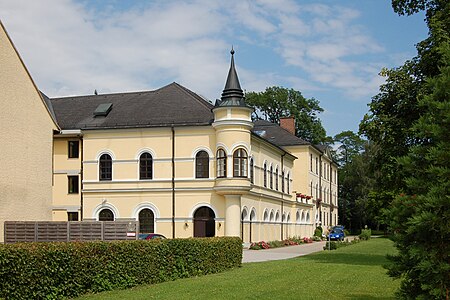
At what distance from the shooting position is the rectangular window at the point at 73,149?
4172cm

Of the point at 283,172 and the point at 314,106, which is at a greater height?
the point at 314,106

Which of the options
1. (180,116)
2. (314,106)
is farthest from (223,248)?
(314,106)

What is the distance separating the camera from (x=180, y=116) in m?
40.2

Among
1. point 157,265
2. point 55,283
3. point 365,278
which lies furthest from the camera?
point 365,278

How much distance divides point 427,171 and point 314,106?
3019 inches

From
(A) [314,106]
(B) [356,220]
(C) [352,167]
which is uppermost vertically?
(A) [314,106]

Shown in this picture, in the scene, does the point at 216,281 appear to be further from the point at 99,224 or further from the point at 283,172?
the point at 283,172

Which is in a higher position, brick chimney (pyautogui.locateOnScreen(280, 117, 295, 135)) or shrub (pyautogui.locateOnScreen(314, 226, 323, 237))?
brick chimney (pyautogui.locateOnScreen(280, 117, 295, 135))

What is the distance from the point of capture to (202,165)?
39219 millimetres

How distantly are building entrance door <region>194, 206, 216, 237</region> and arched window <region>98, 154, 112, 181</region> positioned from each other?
6587mm

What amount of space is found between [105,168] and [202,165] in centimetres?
671

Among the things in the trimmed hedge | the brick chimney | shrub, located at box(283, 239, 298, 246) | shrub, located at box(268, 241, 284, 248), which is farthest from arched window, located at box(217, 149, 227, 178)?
the brick chimney

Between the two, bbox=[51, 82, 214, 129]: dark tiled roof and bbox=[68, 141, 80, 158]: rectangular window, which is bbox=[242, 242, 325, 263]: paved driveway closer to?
bbox=[51, 82, 214, 129]: dark tiled roof

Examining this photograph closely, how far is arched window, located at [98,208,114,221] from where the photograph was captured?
4056cm
